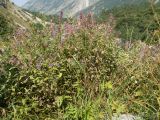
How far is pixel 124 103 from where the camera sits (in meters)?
6.03

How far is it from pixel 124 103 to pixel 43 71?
1.24m

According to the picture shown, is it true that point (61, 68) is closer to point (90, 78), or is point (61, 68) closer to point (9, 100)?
point (90, 78)

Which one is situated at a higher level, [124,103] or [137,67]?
[137,67]

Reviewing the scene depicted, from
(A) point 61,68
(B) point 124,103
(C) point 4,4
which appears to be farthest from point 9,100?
(C) point 4,4

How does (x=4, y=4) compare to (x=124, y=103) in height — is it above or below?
above

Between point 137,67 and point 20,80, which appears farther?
point 137,67

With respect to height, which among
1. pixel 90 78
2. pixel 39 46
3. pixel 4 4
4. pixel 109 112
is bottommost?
pixel 109 112

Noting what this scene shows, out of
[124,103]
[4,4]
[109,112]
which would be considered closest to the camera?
[109,112]

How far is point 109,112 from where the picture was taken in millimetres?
5188

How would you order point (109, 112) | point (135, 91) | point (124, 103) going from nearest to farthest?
point (109, 112)
point (124, 103)
point (135, 91)

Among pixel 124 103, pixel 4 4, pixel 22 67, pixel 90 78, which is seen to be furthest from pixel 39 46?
pixel 4 4

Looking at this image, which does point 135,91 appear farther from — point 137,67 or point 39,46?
point 39,46

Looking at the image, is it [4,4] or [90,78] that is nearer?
[90,78]

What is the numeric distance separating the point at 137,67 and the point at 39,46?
5.16ft
